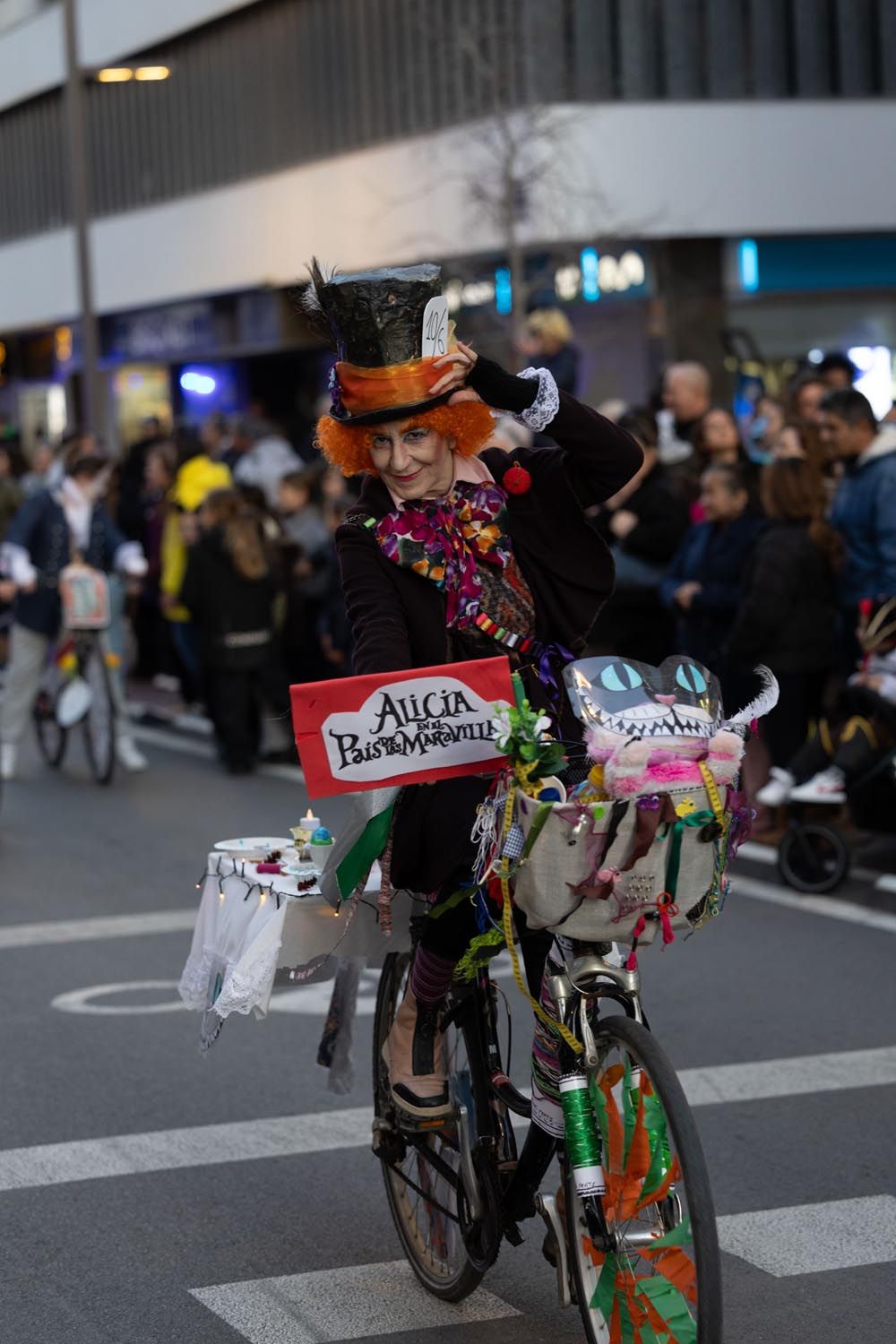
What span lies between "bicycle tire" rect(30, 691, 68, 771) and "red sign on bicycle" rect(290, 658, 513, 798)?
379 inches

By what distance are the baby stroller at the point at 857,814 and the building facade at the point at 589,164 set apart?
1125cm

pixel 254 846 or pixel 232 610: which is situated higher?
pixel 232 610

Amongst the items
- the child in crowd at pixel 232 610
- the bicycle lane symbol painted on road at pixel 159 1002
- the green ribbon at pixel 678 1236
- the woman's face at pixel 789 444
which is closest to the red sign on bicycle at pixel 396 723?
the green ribbon at pixel 678 1236

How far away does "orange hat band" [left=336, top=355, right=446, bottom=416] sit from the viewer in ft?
13.8

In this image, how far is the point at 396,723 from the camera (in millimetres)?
3855

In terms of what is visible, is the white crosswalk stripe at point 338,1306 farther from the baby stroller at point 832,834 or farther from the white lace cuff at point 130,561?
the white lace cuff at point 130,561

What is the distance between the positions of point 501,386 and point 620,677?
76 centimetres

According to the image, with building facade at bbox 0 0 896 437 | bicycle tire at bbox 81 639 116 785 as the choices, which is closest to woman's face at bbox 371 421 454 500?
bicycle tire at bbox 81 639 116 785

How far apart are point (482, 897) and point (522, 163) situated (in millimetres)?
19759

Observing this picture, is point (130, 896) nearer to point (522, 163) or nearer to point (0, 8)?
point (522, 163)

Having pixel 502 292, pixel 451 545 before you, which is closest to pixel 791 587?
pixel 451 545

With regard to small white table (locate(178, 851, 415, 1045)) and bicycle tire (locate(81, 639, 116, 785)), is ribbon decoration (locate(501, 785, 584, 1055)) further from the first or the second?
bicycle tire (locate(81, 639, 116, 785))

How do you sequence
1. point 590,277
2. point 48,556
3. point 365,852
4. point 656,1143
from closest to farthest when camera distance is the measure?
point 656,1143 → point 365,852 → point 48,556 → point 590,277

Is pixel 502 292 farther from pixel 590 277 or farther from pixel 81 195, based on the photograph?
pixel 81 195
